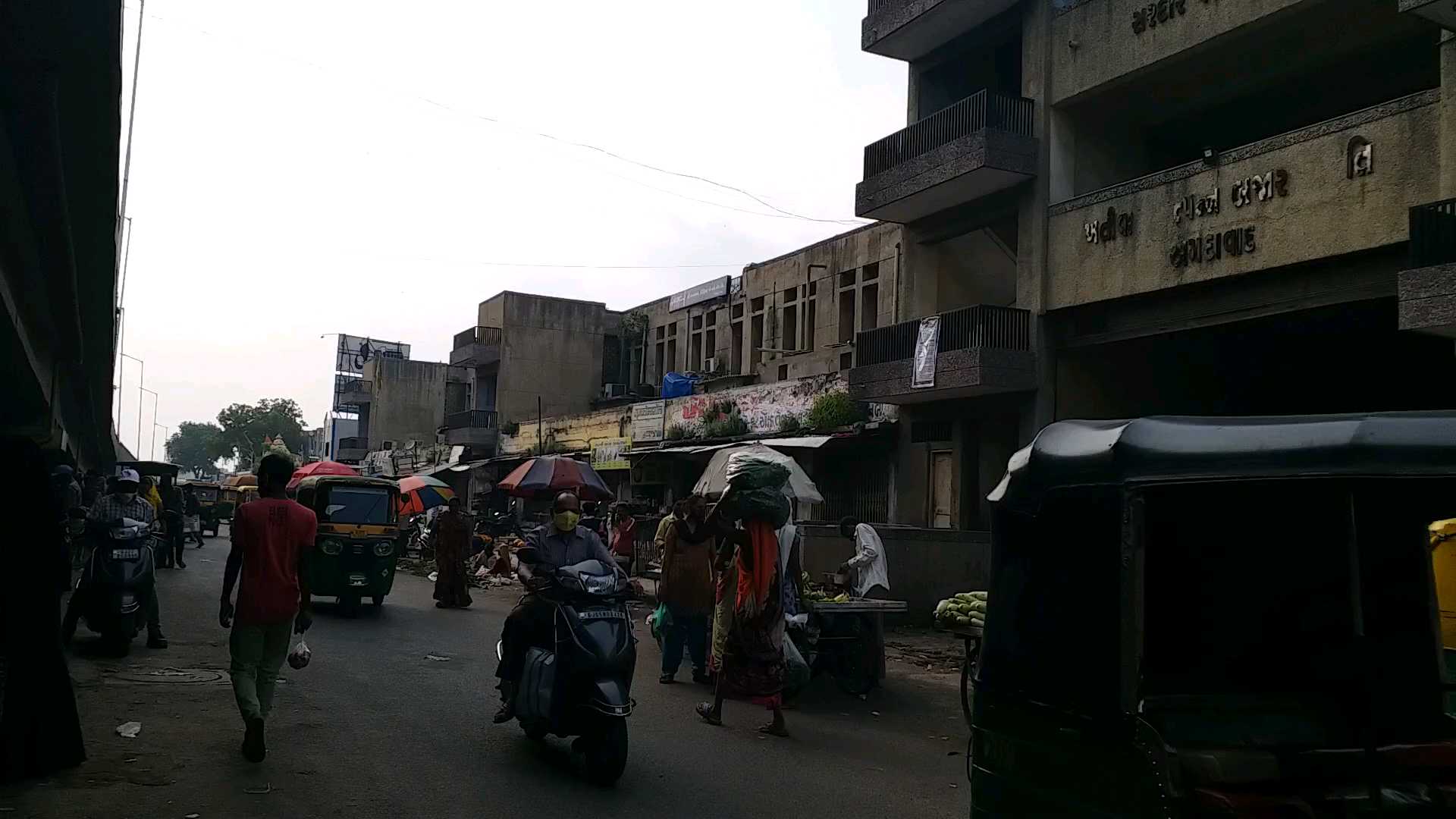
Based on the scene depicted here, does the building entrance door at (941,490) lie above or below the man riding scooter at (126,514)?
above

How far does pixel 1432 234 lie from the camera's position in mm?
12922

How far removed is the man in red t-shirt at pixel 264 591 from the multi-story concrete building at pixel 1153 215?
11698mm

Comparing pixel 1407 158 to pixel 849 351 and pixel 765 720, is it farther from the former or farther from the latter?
pixel 849 351

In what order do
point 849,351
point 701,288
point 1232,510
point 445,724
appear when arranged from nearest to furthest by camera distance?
point 1232,510 → point 445,724 → point 849,351 → point 701,288

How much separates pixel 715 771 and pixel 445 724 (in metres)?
2.24

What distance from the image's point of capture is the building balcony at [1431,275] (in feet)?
40.9

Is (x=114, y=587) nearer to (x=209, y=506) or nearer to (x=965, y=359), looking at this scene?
(x=965, y=359)

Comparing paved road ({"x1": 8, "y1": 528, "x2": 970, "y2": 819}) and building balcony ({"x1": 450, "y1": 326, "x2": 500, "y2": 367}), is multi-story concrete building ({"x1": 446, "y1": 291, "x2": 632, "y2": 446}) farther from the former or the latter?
paved road ({"x1": 8, "y1": 528, "x2": 970, "y2": 819})

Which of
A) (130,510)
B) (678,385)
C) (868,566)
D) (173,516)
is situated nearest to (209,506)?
(678,385)

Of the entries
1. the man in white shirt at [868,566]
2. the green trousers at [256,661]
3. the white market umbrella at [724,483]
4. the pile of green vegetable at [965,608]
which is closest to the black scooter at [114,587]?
the green trousers at [256,661]

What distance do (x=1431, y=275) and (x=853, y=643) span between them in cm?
752

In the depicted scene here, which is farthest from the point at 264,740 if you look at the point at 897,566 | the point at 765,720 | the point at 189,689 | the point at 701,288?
the point at 701,288

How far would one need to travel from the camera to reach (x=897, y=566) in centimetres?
1736

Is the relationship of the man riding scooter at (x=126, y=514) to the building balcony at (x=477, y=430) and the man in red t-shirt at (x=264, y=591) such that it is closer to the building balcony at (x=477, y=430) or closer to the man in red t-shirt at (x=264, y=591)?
the man in red t-shirt at (x=264, y=591)
